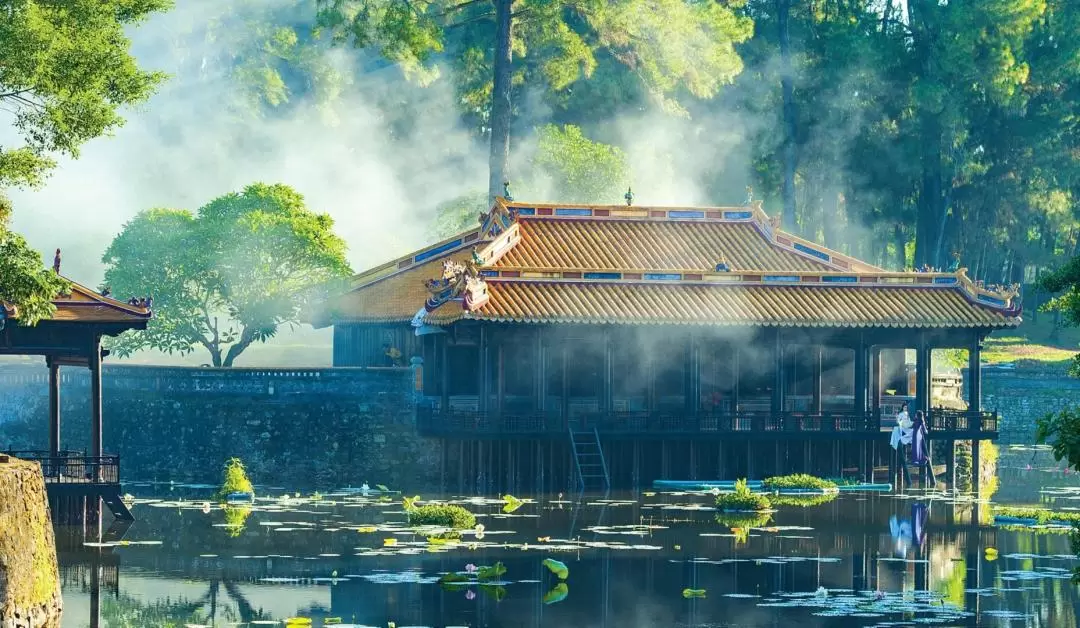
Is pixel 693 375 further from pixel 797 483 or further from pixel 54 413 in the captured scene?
pixel 54 413

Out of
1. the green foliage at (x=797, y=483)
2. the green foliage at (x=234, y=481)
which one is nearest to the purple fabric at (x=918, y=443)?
the green foliage at (x=797, y=483)

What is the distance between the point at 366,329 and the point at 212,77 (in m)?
82.3

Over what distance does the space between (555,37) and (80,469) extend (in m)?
37.3

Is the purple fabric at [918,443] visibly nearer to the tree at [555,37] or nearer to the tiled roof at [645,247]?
the tiled roof at [645,247]

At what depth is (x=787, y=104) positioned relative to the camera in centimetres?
9431

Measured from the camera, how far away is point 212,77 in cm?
14588

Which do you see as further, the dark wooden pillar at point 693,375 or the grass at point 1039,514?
the dark wooden pillar at point 693,375

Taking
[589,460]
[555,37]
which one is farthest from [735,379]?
[555,37]

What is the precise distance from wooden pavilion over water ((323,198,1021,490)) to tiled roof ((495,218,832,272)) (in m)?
0.07

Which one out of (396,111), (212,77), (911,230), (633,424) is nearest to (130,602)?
(633,424)

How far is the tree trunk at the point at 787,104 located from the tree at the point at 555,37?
5556 millimetres

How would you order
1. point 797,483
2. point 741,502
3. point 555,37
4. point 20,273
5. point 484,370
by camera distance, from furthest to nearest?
point 555,37, point 484,370, point 797,483, point 741,502, point 20,273

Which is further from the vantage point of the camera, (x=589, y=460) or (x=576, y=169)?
(x=576, y=169)

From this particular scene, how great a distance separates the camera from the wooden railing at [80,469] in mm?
44812
